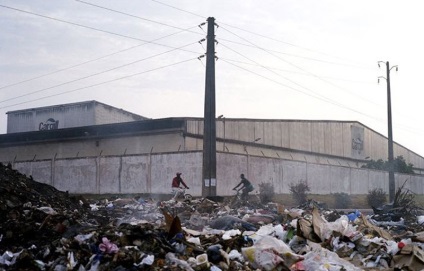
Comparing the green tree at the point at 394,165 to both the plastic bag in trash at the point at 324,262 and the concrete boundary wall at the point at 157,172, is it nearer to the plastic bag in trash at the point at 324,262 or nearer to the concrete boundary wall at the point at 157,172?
the concrete boundary wall at the point at 157,172

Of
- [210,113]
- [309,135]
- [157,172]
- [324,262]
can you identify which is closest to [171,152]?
[157,172]

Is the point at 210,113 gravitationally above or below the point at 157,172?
above

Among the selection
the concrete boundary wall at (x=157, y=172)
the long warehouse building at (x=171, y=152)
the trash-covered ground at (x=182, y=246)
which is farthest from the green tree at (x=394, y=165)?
the trash-covered ground at (x=182, y=246)

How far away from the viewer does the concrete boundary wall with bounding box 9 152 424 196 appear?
2519cm

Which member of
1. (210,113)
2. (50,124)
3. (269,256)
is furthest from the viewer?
(50,124)

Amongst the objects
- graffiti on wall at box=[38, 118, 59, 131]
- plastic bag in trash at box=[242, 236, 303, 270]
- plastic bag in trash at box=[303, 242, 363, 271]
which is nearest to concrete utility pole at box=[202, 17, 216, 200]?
plastic bag in trash at box=[303, 242, 363, 271]

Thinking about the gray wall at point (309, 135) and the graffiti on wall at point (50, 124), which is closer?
the gray wall at point (309, 135)

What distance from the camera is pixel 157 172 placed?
84.0 feet

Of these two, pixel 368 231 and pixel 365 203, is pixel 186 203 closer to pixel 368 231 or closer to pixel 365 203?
pixel 368 231

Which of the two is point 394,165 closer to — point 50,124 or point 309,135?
point 309,135

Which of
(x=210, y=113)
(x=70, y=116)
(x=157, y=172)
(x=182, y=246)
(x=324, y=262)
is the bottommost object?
(x=324, y=262)

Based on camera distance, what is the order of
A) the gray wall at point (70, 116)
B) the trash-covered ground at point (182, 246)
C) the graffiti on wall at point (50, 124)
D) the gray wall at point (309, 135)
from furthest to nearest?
the graffiti on wall at point (50, 124) < the gray wall at point (70, 116) < the gray wall at point (309, 135) < the trash-covered ground at point (182, 246)

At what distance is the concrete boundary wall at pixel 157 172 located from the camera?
2519 cm

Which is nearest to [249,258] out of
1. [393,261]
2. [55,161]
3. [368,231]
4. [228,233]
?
[228,233]
